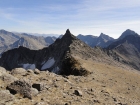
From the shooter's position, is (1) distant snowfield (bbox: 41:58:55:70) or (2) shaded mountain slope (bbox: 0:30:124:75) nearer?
(2) shaded mountain slope (bbox: 0:30:124:75)

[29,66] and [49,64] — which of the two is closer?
[49,64]

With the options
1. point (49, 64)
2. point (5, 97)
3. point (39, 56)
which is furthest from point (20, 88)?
point (39, 56)

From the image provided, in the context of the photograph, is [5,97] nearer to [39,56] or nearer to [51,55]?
[51,55]

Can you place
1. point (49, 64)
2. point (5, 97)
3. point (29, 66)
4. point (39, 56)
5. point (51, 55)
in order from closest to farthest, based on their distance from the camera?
point (5, 97) → point (49, 64) → point (51, 55) → point (29, 66) → point (39, 56)

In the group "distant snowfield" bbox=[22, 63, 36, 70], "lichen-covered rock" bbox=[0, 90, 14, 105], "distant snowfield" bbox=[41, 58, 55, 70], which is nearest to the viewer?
"lichen-covered rock" bbox=[0, 90, 14, 105]

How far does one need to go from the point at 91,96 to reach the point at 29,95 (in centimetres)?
671

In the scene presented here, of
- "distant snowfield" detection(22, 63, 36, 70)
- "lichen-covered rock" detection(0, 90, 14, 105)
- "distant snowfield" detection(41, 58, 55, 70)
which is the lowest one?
"distant snowfield" detection(22, 63, 36, 70)

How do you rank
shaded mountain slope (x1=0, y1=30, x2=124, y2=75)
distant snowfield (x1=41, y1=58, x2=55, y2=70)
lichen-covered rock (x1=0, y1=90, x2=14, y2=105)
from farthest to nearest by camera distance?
distant snowfield (x1=41, y1=58, x2=55, y2=70) → shaded mountain slope (x1=0, y1=30, x2=124, y2=75) → lichen-covered rock (x1=0, y1=90, x2=14, y2=105)

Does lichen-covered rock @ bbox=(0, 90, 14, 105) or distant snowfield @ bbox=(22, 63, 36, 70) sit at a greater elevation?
lichen-covered rock @ bbox=(0, 90, 14, 105)

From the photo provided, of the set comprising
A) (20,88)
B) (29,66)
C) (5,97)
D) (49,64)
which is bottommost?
(29,66)

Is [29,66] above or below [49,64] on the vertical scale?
below

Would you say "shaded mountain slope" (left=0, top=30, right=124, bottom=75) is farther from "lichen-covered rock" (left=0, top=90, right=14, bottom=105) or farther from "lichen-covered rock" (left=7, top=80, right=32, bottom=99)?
"lichen-covered rock" (left=0, top=90, right=14, bottom=105)

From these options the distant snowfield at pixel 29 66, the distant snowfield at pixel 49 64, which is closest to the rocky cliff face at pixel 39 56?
the distant snowfield at pixel 49 64

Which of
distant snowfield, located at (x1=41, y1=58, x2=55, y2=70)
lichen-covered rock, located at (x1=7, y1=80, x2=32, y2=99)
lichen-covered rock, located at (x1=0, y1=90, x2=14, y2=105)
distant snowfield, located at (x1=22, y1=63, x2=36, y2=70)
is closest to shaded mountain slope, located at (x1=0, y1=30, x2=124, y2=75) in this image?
distant snowfield, located at (x1=41, y1=58, x2=55, y2=70)
